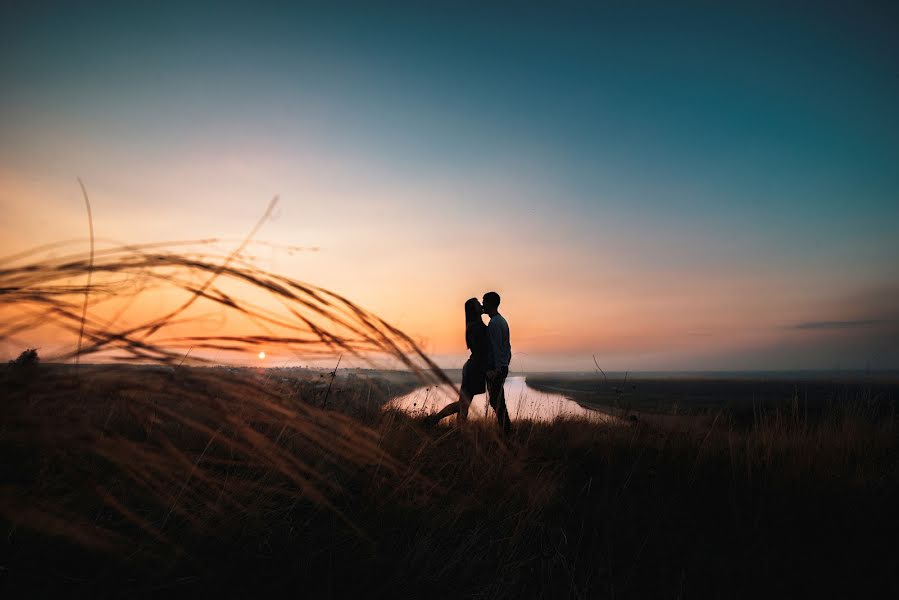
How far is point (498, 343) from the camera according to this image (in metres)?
5.46

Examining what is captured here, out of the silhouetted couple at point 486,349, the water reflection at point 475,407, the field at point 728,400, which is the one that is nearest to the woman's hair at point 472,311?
the silhouetted couple at point 486,349

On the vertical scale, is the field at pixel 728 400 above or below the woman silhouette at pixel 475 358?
below

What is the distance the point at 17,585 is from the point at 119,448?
35 centimetres

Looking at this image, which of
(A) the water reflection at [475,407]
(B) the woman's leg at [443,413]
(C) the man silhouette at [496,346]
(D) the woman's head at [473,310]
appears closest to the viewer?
(A) the water reflection at [475,407]

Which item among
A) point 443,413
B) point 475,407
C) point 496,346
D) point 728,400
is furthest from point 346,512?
point 728,400

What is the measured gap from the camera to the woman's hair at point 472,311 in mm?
5170

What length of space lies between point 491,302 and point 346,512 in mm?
3991

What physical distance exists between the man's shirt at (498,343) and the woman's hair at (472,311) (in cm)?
21

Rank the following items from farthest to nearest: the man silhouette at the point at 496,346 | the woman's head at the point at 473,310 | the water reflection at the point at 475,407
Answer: the man silhouette at the point at 496,346
the woman's head at the point at 473,310
the water reflection at the point at 475,407

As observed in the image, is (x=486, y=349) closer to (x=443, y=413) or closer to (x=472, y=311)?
(x=472, y=311)

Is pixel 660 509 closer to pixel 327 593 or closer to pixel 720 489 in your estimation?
pixel 720 489

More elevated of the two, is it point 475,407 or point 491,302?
point 491,302

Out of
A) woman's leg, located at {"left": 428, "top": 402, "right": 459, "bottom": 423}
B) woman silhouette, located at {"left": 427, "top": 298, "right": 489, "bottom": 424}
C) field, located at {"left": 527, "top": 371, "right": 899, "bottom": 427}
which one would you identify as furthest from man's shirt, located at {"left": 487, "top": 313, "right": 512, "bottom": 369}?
field, located at {"left": 527, "top": 371, "right": 899, "bottom": 427}

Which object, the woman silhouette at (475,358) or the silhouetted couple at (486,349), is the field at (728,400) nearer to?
the silhouetted couple at (486,349)
